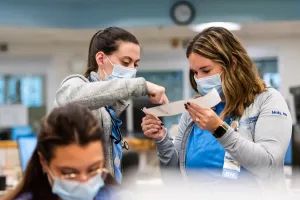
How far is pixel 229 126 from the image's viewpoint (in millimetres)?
1413

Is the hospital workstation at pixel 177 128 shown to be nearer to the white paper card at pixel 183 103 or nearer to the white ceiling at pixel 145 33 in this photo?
the white paper card at pixel 183 103

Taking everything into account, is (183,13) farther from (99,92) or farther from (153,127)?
(99,92)

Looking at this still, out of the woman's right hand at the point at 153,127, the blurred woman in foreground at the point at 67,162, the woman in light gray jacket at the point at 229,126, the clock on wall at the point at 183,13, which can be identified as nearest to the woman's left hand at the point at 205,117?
the woman in light gray jacket at the point at 229,126

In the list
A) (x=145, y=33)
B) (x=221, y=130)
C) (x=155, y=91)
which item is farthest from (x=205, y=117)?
(x=145, y=33)

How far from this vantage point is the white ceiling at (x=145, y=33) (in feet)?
20.8

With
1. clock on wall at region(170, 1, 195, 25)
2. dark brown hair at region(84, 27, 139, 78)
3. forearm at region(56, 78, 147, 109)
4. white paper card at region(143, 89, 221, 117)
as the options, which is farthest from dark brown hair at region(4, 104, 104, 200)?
clock on wall at region(170, 1, 195, 25)

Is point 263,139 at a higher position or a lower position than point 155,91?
lower

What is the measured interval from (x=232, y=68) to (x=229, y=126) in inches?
8.8

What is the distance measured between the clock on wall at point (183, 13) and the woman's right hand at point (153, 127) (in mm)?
4623

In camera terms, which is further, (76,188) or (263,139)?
(263,139)

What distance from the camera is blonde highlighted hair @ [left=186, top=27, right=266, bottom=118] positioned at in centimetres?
152

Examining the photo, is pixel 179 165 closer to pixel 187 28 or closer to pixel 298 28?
pixel 187 28

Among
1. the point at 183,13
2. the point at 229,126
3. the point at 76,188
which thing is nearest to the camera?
the point at 76,188

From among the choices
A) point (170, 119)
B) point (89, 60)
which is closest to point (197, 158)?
point (89, 60)
